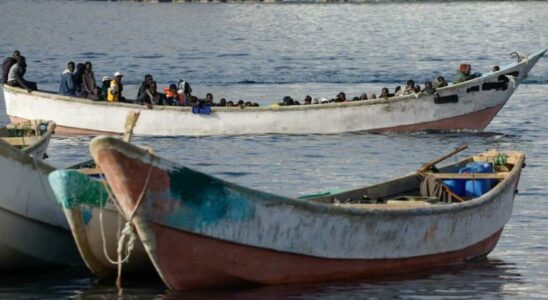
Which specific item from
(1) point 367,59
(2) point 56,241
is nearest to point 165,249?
(2) point 56,241

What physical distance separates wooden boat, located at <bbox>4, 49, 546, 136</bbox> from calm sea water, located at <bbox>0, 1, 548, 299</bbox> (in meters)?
0.28

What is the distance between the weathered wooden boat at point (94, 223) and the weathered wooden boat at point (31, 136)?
380cm

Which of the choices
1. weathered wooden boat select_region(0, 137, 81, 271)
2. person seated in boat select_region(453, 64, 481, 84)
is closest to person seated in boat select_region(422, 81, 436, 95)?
person seated in boat select_region(453, 64, 481, 84)

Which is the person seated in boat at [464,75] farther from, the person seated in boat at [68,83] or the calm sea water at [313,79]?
the person seated in boat at [68,83]

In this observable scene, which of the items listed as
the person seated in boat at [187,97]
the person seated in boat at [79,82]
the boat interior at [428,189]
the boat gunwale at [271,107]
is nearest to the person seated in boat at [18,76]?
the boat gunwale at [271,107]

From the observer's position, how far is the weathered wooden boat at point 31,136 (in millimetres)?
23414

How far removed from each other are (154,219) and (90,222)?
148 centimetres

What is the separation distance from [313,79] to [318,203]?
1582 inches

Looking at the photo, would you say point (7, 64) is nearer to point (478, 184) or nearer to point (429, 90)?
point (429, 90)

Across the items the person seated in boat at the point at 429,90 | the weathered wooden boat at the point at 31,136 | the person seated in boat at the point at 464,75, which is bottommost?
the weathered wooden boat at the point at 31,136

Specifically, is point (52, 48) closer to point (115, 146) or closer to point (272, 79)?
point (272, 79)

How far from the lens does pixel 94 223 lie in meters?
19.0

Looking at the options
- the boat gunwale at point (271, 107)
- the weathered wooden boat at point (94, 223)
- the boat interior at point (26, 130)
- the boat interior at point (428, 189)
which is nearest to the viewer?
the weathered wooden boat at point (94, 223)

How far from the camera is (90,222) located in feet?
62.1
